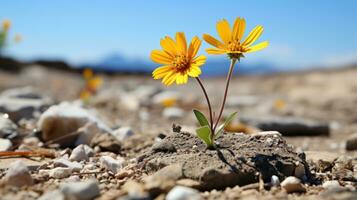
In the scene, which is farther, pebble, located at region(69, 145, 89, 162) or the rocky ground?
pebble, located at region(69, 145, 89, 162)

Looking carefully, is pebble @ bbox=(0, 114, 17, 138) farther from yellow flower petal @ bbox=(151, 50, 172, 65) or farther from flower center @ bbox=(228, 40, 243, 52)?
flower center @ bbox=(228, 40, 243, 52)

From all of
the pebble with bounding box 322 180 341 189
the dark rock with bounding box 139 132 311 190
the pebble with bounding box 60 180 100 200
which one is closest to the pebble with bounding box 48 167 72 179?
the dark rock with bounding box 139 132 311 190

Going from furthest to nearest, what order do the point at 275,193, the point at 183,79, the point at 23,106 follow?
the point at 23,106 → the point at 183,79 → the point at 275,193

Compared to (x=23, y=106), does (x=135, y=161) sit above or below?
below

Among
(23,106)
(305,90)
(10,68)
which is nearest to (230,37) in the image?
(23,106)

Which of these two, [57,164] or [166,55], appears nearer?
[166,55]

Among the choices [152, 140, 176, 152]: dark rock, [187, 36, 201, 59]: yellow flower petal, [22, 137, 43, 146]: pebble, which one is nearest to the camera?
[187, 36, 201, 59]: yellow flower petal

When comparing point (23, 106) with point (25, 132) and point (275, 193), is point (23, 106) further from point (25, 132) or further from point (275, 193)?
point (275, 193)
